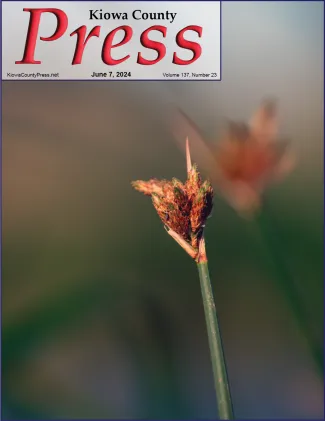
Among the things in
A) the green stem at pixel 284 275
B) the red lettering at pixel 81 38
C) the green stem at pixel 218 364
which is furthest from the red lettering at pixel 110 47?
the green stem at pixel 218 364

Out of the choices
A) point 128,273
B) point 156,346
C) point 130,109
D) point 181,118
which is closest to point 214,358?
point 181,118

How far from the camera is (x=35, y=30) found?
1463 millimetres

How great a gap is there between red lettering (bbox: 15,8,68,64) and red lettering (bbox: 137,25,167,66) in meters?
0.21

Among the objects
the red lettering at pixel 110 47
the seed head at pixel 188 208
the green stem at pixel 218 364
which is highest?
the red lettering at pixel 110 47

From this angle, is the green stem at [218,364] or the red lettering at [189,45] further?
the red lettering at [189,45]

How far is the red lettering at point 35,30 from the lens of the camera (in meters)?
1.44

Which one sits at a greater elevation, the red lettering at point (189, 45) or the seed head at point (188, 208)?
the red lettering at point (189, 45)

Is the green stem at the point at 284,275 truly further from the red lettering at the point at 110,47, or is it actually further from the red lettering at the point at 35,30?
the red lettering at the point at 35,30

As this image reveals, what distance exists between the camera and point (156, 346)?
1.86 metres

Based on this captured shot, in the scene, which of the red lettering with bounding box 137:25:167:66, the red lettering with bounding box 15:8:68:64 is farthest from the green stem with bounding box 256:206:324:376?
the red lettering with bounding box 15:8:68:64

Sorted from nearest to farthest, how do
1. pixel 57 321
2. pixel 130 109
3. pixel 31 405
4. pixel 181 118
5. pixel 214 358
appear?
pixel 214 358, pixel 181 118, pixel 31 405, pixel 57 321, pixel 130 109

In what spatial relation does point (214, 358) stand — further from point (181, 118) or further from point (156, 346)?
point (156, 346)

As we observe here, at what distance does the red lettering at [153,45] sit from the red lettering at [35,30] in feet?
0.68

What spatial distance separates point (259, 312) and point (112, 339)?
535mm
